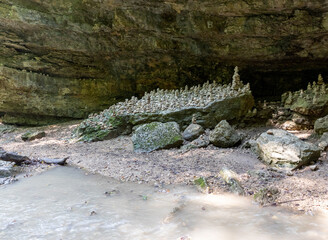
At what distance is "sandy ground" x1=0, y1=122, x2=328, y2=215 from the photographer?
3473 millimetres

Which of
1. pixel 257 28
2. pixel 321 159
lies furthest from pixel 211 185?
pixel 257 28

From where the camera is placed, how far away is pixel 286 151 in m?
4.74

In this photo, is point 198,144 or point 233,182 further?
point 198,144

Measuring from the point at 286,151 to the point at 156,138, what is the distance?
10.9 feet

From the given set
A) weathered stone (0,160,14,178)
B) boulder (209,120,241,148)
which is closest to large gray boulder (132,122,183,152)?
boulder (209,120,241,148)

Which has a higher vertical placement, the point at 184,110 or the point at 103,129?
the point at 184,110

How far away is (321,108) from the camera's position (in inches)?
319

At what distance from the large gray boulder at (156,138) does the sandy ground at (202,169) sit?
0.85 ft

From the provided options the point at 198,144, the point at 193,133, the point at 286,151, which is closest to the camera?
the point at 286,151

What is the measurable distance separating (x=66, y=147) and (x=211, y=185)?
5.24 m

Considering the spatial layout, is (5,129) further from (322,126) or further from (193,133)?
(322,126)

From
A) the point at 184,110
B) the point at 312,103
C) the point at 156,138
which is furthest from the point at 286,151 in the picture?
the point at 312,103

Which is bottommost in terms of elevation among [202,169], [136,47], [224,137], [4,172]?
[4,172]

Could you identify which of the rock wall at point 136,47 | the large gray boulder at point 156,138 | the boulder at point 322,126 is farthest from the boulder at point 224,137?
the rock wall at point 136,47
